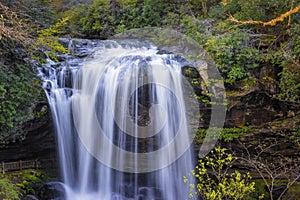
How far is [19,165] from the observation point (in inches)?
303

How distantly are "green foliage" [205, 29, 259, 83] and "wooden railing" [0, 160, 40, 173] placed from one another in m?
5.71

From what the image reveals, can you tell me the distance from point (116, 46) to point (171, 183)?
17.7ft

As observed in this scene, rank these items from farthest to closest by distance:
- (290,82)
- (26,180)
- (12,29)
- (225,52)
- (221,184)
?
(225,52), (290,82), (26,180), (12,29), (221,184)

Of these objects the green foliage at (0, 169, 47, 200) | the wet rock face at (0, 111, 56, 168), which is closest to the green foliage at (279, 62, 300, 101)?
the wet rock face at (0, 111, 56, 168)

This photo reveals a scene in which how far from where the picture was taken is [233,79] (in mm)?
7578

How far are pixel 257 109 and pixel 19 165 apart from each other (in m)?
6.56

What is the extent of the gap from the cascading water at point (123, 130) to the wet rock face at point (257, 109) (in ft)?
4.53

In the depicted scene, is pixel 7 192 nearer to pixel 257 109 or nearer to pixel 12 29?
pixel 12 29

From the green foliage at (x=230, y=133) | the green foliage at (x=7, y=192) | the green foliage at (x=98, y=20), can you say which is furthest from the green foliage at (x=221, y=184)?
the green foliage at (x=98, y=20)

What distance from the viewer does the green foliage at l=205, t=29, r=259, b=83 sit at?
760 cm

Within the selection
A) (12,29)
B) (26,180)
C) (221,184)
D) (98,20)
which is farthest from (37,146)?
(98,20)

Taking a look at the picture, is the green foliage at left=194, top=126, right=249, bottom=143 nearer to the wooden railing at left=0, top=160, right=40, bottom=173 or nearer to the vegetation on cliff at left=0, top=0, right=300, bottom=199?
the vegetation on cliff at left=0, top=0, right=300, bottom=199

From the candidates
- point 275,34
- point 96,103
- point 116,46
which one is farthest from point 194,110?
point 116,46

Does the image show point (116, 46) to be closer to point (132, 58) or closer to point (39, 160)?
point (132, 58)
